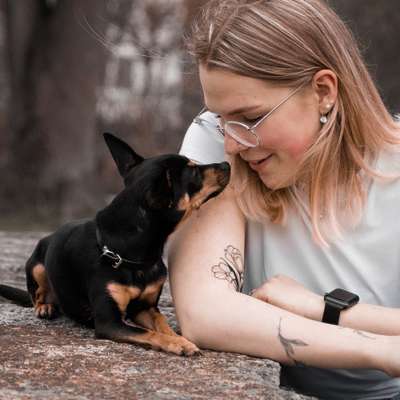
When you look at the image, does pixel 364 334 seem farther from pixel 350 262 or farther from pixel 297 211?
pixel 297 211

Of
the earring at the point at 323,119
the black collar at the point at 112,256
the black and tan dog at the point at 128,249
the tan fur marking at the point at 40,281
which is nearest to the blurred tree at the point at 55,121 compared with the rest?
the tan fur marking at the point at 40,281

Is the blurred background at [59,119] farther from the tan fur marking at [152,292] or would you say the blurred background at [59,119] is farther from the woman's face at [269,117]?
the woman's face at [269,117]

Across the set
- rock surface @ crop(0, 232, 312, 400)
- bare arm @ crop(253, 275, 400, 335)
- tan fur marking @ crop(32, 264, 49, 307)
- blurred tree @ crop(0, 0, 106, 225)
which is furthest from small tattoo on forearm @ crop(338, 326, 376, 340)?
blurred tree @ crop(0, 0, 106, 225)

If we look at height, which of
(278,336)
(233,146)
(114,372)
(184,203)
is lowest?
(114,372)

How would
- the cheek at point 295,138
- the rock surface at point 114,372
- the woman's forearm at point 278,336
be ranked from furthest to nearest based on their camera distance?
the cheek at point 295,138
the woman's forearm at point 278,336
the rock surface at point 114,372

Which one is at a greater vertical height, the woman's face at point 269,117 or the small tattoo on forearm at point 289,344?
the woman's face at point 269,117

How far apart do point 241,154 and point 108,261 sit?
0.55m

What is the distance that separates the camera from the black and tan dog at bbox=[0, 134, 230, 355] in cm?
266

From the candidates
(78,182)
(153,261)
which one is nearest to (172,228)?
(153,261)

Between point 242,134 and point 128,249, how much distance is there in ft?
1.84

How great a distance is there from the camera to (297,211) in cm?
263

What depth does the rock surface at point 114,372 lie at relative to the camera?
6.55 ft

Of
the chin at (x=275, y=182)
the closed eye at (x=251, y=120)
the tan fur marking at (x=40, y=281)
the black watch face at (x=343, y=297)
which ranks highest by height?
the closed eye at (x=251, y=120)

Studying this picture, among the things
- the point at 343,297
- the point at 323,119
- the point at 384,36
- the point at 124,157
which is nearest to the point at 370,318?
the point at 343,297
